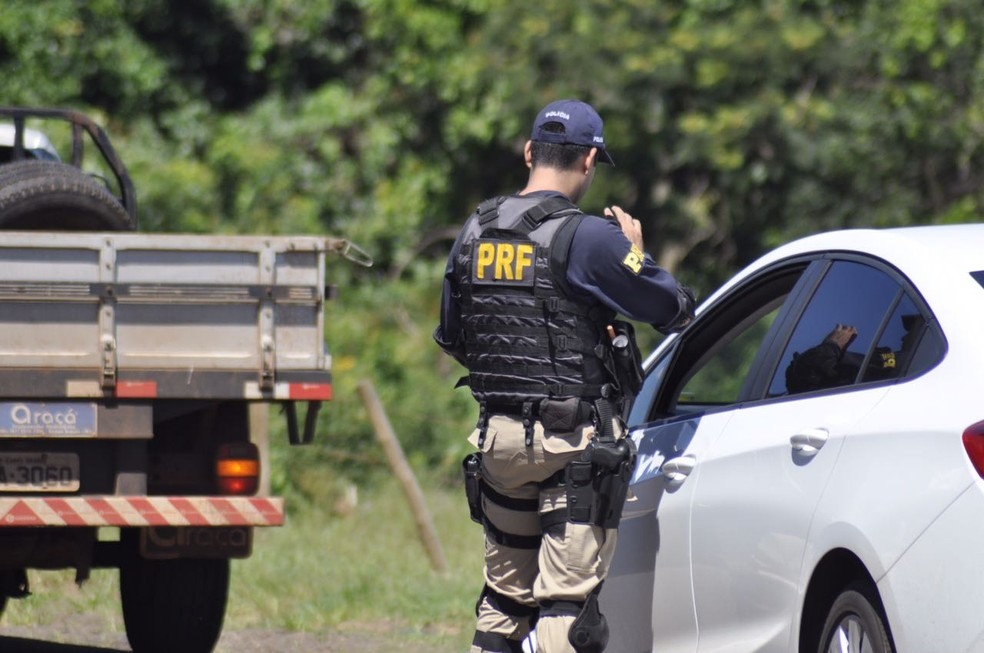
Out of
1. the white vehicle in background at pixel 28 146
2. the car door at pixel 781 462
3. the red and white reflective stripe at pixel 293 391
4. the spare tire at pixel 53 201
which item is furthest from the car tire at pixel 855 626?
the white vehicle in background at pixel 28 146

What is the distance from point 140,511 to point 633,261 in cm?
241

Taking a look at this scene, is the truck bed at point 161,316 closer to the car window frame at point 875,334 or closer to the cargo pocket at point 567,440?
the cargo pocket at point 567,440

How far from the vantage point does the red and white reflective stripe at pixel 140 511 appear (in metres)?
5.89

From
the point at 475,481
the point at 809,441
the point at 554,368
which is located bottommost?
the point at 475,481

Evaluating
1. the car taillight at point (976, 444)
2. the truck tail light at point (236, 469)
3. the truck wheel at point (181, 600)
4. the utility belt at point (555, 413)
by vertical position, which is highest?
the car taillight at point (976, 444)

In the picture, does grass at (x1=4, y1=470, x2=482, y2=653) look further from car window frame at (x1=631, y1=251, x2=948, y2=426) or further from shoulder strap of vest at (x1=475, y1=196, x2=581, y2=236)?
shoulder strap of vest at (x1=475, y1=196, x2=581, y2=236)

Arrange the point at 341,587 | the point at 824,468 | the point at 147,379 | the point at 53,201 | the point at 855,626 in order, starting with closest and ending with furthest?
the point at 855,626
the point at 824,468
the point at 147,379
the point at 53,201
the point at 341,587

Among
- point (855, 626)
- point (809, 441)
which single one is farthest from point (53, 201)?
point (855, 626)

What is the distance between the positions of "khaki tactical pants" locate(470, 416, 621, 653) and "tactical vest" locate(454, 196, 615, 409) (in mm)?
120

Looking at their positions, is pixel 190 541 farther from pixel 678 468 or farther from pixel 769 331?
pixel 769 331

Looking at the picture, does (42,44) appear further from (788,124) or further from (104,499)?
(104,499)

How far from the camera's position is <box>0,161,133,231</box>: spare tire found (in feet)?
21.3

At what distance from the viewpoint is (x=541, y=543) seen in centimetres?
464

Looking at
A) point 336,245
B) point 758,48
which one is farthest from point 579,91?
point 336,245
